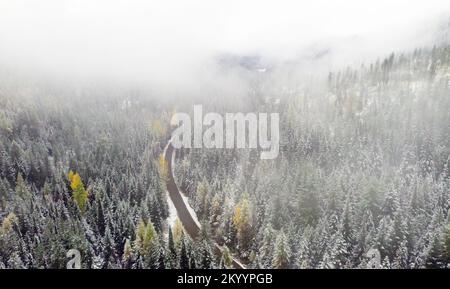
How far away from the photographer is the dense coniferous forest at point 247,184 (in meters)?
56.1

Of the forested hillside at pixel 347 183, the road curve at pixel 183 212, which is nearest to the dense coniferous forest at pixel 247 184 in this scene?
the forested hillside at pixel 347 183

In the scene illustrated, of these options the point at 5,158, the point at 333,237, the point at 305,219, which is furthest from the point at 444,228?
the point at 5,158

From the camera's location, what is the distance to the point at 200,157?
108 meters

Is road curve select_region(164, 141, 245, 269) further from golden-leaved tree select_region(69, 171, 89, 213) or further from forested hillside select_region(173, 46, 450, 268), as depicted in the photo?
golden-leaved tree select_region(69, 171, 89, 213)

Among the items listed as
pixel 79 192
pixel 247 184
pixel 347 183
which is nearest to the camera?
pixel 347 183

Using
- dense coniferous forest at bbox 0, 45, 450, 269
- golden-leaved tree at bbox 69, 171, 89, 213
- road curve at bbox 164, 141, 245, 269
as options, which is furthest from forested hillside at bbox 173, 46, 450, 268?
golden-leaved tree at bbox 69, 171, 89, 213

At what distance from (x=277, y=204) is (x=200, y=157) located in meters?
44.9

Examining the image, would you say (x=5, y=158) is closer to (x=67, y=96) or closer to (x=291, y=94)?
(x=67, y=96)

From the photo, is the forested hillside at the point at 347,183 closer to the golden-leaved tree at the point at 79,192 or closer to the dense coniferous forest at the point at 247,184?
the dense coniferous forest at the point at 247,184

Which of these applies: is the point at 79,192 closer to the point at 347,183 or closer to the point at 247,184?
the point at 247,184

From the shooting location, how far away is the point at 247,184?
84188 millimetres

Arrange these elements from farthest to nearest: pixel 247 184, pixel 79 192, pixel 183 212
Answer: pixel 183 212 < pixel 247 184 < pixel 79 192

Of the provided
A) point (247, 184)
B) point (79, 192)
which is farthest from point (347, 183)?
point (79, 192)

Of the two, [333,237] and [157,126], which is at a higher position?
[333,237]
